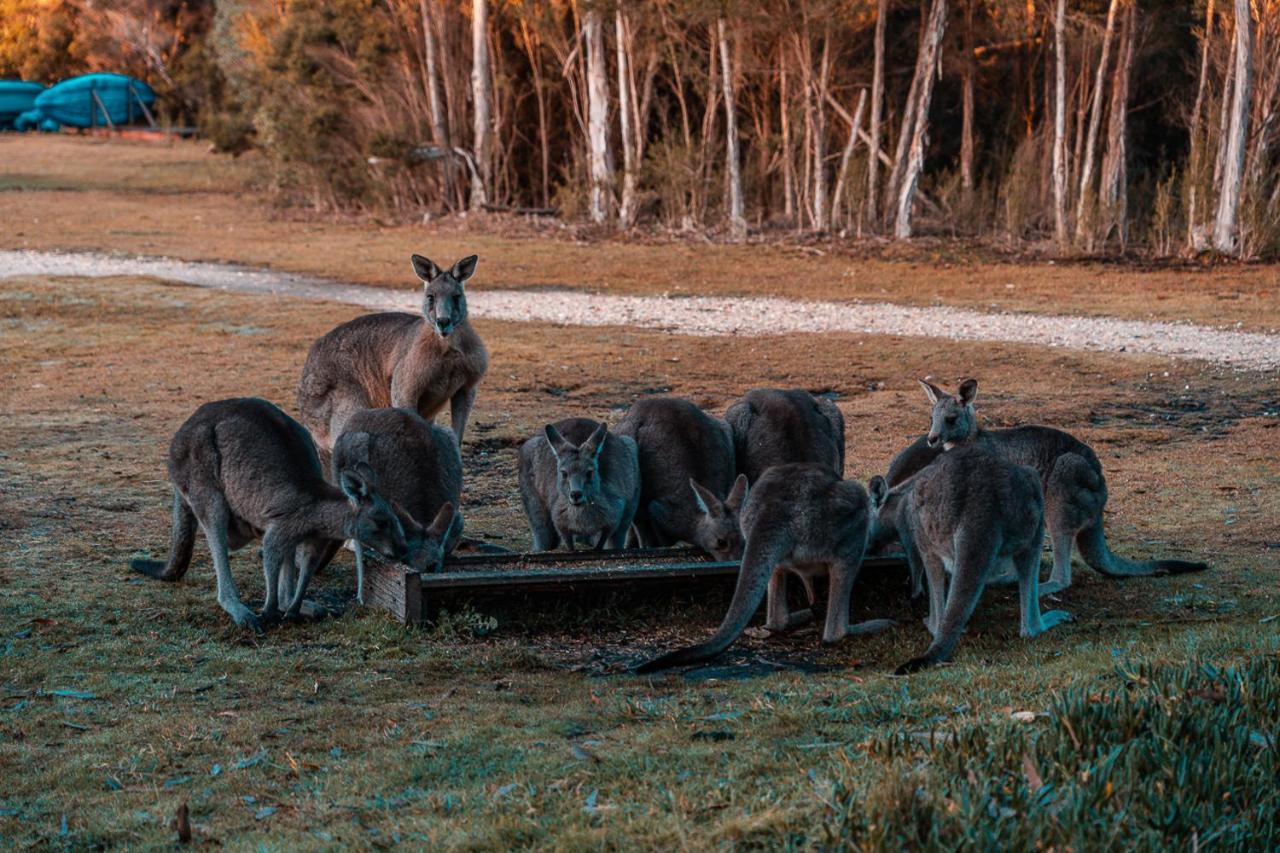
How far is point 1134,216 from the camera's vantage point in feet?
73.8

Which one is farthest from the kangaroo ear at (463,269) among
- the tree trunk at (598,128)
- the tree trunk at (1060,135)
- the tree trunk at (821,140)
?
the tree trunk at (598,128)

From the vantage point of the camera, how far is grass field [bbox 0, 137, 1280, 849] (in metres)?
3.68

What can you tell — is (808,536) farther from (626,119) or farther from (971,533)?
(626,119)

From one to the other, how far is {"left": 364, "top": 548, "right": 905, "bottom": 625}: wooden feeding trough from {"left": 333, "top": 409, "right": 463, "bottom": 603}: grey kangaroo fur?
0.20 metres

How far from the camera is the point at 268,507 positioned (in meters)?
6.55

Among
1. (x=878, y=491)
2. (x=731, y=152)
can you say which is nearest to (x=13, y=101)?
(x=731, y=152)

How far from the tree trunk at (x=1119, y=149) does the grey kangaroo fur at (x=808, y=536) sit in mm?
14996

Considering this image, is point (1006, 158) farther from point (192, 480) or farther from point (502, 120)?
point (192, 480)

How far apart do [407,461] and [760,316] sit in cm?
924

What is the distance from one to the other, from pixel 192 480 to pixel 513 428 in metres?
4.00

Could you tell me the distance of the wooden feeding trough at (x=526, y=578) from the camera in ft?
20.2

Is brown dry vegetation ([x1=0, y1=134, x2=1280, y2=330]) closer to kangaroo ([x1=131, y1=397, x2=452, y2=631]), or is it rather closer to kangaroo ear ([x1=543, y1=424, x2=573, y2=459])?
kangaroo ear ([x1=543, y1=424, x2=573, y2=459])

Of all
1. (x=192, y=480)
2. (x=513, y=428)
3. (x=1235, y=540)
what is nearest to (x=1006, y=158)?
(x=513, y=428)

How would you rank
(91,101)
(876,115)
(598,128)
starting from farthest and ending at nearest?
(91,101), (598,128), (876,115)
